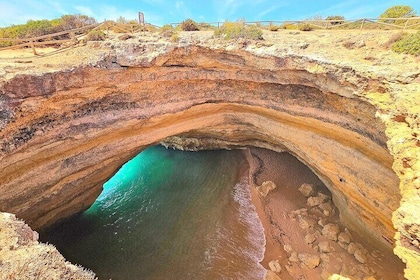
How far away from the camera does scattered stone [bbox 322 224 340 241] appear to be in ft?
39.2

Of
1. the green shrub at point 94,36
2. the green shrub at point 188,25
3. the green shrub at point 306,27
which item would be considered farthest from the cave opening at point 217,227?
the green shrub at point 94,36

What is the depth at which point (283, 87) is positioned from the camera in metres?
11.5

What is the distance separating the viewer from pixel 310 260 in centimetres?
1107

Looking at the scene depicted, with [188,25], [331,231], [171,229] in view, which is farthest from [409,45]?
[171,229]

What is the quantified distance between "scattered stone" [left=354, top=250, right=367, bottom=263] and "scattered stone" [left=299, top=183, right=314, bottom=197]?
390 cm

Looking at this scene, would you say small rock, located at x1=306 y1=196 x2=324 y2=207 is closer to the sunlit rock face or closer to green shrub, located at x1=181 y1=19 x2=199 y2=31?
the sunlit rock face

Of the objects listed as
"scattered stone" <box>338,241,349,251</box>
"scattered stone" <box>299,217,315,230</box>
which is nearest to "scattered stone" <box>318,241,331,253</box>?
"scattered stone" <box>338,241,349,251</box>

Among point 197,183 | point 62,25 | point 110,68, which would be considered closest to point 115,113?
point 110,68

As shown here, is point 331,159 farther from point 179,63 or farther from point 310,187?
point 179,63

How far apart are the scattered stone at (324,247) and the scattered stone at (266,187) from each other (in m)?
3.94

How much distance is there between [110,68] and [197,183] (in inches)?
353

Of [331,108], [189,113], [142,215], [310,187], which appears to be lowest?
[142,215]

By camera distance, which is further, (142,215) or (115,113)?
(142,215)

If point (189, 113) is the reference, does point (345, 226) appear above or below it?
below
